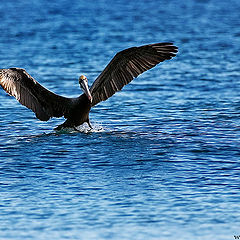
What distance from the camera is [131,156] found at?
37.7 feet

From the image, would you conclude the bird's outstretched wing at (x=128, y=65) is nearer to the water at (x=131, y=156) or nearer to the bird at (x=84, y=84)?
the bird at (x=84, y=84)

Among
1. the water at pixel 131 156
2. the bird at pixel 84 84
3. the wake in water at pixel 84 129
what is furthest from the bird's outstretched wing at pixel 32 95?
the water at pixel 131 156

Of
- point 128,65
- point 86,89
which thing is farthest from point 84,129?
point 128,65

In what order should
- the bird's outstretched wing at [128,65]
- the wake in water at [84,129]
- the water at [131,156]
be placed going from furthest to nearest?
the wake in water at [84,129]
the bird's outstretched wing at [128,65]
the water at [131,156]

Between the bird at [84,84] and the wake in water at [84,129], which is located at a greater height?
the bird at [84,84]

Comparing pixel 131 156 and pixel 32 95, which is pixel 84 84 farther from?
pixel 131 156

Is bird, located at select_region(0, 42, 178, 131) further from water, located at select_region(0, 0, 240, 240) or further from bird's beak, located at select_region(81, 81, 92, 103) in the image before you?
water, located at select_region(0, 0, 240, 240)

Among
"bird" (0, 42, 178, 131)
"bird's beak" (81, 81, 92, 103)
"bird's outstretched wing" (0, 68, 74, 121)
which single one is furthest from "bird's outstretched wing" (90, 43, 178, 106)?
"bird's outstretched wing" (0, 68, 74, 121)

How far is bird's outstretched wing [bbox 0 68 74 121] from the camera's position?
12891mm

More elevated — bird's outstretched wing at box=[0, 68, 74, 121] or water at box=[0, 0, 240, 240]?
bird's outstretched wing at box=[0, 68, 74, 121]

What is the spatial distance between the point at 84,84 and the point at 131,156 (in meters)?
2.12

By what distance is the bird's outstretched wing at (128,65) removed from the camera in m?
12.8

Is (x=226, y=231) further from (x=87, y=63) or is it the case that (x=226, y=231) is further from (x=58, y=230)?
(x=87, y=63)

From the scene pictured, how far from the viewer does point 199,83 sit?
61.6ft
